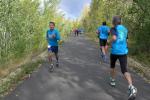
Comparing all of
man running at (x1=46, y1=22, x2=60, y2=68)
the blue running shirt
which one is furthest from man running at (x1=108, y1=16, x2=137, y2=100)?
man running at (x1=46, y1=22, x2=60, y2=68)

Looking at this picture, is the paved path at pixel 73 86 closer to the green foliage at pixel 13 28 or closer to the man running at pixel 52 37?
the man running at pixel 52 37

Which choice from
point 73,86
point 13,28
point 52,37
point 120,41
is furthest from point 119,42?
point 13,28

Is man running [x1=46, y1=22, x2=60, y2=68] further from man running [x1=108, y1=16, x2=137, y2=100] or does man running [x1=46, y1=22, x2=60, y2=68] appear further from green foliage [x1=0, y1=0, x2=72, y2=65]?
man running [x1=108, y1=16, x2=137, y2=100]

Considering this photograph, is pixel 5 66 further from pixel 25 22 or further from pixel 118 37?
pixel 118 37

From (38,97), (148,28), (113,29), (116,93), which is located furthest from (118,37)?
(148,28)

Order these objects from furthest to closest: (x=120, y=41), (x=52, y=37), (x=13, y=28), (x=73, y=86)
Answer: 1. (x=13, y=28)
2. (x=52, y=37)
3. (x=73, y=86)
4. (x=120, y=41)

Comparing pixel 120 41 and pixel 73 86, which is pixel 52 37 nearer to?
pixel 73 86

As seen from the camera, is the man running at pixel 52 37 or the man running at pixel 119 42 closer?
the man running at pixel 119 42

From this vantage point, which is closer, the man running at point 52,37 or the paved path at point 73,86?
the paved path at point 73,86

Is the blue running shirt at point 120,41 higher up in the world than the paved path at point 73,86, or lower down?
higher up

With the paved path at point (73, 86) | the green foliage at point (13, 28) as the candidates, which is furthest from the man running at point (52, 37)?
the green foliage at point (13, 28)

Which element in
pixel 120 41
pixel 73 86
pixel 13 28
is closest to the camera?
pixel 120 41

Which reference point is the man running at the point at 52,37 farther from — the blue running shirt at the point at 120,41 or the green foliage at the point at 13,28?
the blue running shirt at the point at 120,41

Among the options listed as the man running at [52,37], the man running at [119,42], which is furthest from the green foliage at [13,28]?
the man running at [119,42]
